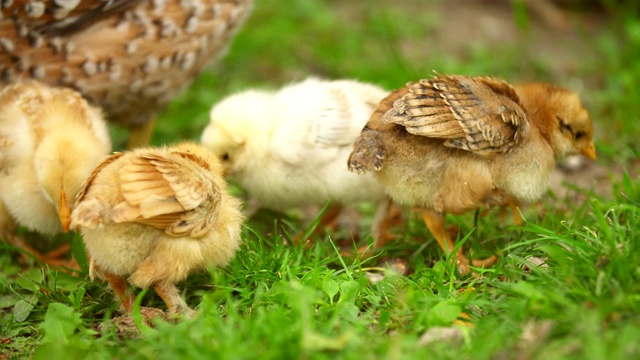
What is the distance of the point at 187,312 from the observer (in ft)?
10.1

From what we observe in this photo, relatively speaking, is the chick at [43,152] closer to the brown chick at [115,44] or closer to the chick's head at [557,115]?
the brown chick at [115,44]

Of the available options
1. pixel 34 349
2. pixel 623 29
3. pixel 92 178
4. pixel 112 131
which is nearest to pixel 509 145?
pixel 92 178

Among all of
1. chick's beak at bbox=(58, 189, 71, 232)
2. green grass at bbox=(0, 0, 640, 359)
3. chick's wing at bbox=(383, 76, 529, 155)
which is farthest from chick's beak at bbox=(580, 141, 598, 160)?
chick's beak at bbox=(58, 189, 71, 232)

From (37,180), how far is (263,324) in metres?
1.48

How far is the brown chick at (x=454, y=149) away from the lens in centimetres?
312

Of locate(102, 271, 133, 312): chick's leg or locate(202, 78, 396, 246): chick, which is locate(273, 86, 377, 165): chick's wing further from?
locate(102, 271, 133, 312): chick's leg

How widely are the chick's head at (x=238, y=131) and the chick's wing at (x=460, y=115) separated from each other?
2.61 ft

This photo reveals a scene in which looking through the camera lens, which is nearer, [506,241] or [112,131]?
[506,241]

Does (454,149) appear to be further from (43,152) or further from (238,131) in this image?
(43,152)

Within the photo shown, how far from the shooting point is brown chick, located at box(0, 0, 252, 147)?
3828mm

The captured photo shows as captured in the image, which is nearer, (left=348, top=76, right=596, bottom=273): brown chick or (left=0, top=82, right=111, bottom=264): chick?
(left=348, top=76, right=596, bottom=273): brown chick

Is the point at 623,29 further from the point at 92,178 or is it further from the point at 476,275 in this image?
the point at 92,178

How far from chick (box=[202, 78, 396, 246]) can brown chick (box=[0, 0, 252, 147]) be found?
1.95 feet

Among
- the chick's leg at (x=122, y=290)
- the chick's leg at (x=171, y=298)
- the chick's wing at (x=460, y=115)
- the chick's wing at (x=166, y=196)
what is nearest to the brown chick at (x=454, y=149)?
the chick's wing at (x=460, y=115)
